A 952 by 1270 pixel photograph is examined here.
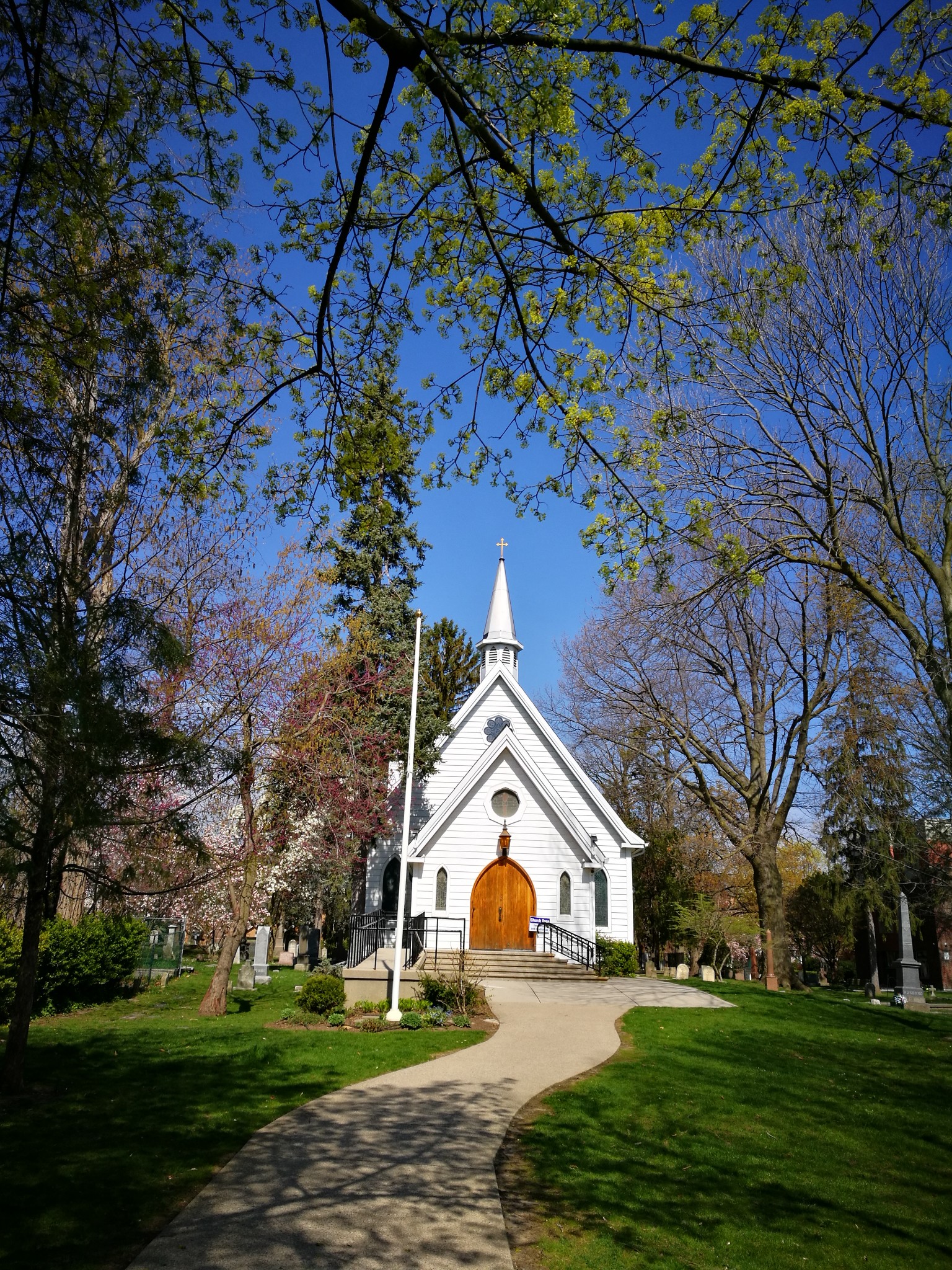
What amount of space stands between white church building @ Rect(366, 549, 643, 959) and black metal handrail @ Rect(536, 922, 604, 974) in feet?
0.17

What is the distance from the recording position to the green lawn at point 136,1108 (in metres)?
5.43

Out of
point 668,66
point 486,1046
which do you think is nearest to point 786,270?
point 668,66

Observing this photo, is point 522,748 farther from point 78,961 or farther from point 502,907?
Result: point 78,961

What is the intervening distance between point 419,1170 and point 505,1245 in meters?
1.55

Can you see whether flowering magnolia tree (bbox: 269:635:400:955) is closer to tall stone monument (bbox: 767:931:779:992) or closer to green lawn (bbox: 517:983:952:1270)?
green lawn (bbox: 517:983:952:1270)

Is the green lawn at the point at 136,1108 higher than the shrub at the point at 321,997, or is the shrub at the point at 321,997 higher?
the shrub at the point at 321,997

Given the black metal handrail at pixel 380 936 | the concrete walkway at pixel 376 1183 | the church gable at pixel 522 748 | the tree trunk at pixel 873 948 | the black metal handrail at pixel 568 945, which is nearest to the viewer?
the concrete walkway at pixel 376 1183

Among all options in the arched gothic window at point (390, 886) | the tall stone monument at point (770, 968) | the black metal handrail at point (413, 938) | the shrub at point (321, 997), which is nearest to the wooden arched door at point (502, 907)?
the black metal handrail at point (413, 938)

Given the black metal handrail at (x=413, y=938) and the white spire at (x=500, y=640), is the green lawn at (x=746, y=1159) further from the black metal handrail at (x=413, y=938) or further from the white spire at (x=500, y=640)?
the white spire at (x=500, y=640)

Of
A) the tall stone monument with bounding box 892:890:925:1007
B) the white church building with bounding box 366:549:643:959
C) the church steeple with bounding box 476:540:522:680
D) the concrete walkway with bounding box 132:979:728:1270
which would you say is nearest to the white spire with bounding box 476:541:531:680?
the church steeple with bounding box 476:540:522:680

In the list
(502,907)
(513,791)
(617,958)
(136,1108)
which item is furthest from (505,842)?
(136,1108)

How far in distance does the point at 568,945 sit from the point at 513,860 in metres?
2.70

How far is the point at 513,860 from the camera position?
76.8ft

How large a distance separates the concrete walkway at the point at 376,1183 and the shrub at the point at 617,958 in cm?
1115
